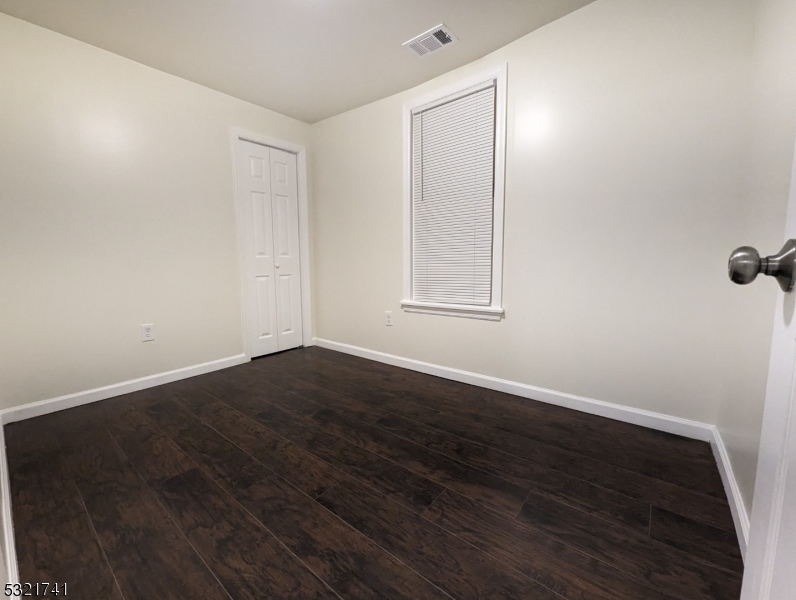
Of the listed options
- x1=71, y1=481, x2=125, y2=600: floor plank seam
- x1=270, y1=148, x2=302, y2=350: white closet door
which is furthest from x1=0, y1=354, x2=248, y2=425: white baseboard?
x1=71, y1=481, x2=125, y2=600: floor plank seam

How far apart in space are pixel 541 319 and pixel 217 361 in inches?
109

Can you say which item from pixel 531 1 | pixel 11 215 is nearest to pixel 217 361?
pixel 11 215

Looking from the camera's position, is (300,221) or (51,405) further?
(300,221)

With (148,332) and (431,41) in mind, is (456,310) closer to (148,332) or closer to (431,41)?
(431,41)

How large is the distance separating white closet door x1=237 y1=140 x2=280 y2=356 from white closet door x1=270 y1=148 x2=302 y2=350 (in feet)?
0.17

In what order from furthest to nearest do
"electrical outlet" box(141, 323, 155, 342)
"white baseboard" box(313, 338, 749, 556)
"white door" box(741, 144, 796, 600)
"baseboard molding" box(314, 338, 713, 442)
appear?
"electrical outlet" box(141, 323, 155, 342) → "baseboard molding" box(314, 338, 713, 442) → "white baseboard" box(313, 338, 749, 556) → "white door" box(741, 144, 796, 600)

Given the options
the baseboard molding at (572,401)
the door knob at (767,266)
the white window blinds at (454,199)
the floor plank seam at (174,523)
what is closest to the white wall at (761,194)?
the baseboard molding at (572,401)

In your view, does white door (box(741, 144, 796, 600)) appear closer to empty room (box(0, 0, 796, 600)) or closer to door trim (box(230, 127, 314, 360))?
empty room (box(0, 0, 796, 600))

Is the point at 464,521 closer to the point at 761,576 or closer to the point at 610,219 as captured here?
the point at 761,576

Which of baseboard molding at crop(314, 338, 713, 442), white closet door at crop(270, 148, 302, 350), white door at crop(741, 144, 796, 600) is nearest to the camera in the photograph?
white door at crop(741, 144, 796, 600)

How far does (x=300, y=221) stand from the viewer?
3672mm

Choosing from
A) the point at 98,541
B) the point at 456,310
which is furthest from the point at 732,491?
the point at 98,541

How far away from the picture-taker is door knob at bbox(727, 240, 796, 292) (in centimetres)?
49

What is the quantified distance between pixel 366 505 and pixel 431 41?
2747 mm
